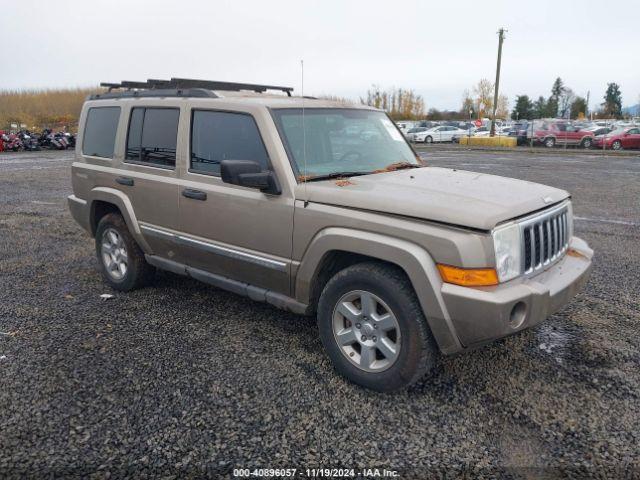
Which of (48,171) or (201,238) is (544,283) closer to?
(201,238)

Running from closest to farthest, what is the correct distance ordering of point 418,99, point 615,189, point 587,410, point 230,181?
point 587,410
point 230,181
point 615,189
point 418,99

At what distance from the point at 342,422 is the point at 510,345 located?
5.41 ft

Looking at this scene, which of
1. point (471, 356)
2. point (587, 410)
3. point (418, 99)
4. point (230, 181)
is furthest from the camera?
point (418, 99)

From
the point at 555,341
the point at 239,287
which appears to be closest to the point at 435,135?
the point at 555,341

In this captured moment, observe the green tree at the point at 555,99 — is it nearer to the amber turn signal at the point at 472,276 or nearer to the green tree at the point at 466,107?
the green tree at the point at 466,107

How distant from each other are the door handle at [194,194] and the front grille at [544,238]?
2392mm

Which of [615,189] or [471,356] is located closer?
[471,356]

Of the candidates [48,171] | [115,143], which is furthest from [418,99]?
[115,143]

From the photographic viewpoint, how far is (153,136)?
4.88 metres

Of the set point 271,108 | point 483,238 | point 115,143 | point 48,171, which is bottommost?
point 48,171

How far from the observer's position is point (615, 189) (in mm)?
13125

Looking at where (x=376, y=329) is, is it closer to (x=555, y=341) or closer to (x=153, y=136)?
(x=555, y=341)

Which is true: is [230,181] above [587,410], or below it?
above

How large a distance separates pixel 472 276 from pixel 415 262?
0.32 m
